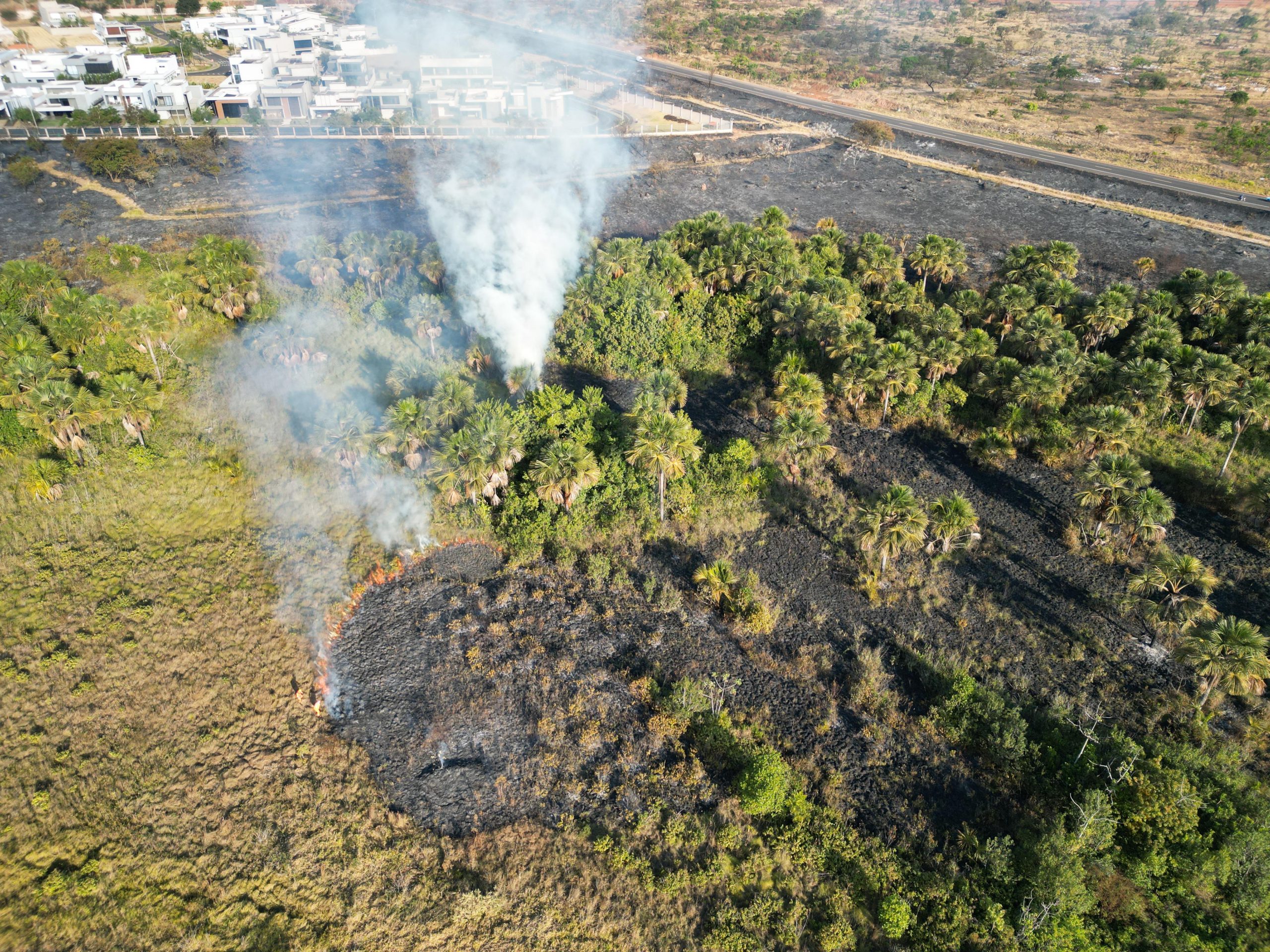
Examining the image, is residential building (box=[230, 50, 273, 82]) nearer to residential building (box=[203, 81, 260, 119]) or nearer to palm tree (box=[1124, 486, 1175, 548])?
residential building (box=[203, 81, 260, 119])

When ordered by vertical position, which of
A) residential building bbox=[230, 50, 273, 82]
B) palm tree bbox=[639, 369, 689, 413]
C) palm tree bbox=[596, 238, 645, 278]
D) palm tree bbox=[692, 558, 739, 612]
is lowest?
palm tree bbox=[692, 558, 739, 612]

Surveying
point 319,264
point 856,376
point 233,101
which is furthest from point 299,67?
point 856,376

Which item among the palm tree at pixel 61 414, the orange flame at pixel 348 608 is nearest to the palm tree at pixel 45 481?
the palm tree at pixel 61 414

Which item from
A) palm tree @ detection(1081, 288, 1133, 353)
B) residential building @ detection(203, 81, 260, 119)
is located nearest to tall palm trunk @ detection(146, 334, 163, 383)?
palm tree @ detection(1081, 288, 1133, 353)

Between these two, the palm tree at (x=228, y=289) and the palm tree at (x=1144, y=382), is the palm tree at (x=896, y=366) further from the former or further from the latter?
the palm tree at (x=228, y=289)

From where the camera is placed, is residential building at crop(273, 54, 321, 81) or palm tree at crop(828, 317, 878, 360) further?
residential building at crop(273, 54, 321, 81)
